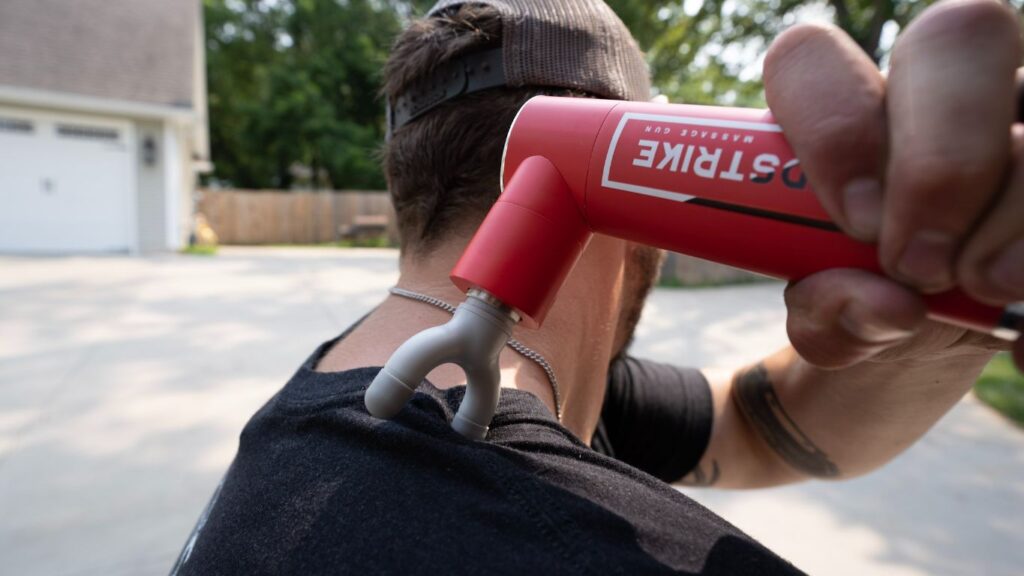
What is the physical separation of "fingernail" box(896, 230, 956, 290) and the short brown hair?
56 centimetres

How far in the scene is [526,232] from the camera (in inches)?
24.3

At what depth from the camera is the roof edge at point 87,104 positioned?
31.2ft

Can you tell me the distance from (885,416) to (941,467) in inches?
101

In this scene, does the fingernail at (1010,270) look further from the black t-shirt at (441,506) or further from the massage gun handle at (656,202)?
the black t-shirt at (441,506)

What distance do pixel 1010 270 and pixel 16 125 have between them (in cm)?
1323

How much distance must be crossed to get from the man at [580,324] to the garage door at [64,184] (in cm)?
1187

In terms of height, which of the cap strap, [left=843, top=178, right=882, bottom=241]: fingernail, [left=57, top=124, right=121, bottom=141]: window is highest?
[left=57, top=124, right=121, bottom=141]: window

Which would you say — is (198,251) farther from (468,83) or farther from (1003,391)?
(1003,391)

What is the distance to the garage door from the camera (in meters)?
9.86

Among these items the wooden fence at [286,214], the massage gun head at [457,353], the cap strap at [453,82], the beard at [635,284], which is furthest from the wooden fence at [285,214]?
the massage gun head at [457,353]

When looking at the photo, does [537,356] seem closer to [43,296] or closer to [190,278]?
[43,296]

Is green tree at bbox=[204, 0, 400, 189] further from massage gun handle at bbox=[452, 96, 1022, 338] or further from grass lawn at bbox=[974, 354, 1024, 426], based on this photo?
massage gun handle at bbox=[452, 96, 1022, 338]

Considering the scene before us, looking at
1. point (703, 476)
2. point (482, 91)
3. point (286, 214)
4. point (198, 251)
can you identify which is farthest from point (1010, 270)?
point (286, 214)

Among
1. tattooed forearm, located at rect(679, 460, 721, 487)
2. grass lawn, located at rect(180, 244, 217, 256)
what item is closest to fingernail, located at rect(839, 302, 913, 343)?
tattooed forearm, located at rect(679, 460, 721, 487)
